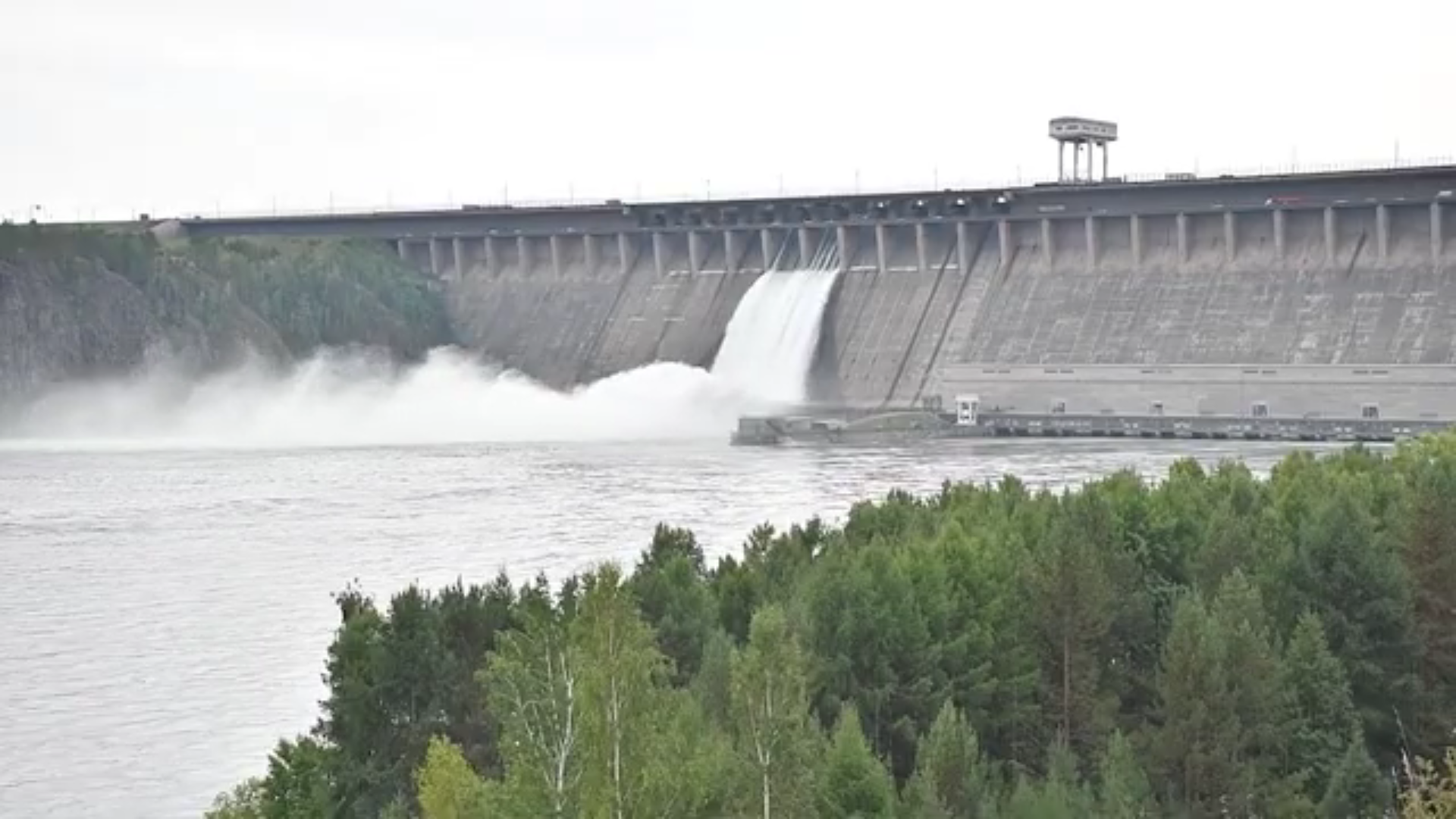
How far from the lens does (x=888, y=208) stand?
253 ft

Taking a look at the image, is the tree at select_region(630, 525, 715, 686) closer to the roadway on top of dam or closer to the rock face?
the roadway on top of dam

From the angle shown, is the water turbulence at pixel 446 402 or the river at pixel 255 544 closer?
the river at pixel 255 544

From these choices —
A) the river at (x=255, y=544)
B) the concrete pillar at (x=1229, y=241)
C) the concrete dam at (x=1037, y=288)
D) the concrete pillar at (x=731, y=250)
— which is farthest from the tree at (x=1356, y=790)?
the concrete pillar at (x=731, y=250)

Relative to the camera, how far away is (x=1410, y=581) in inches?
842

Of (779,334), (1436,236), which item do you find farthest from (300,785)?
(779,334)

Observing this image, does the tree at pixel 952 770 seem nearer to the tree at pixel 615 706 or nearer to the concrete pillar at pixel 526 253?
the tree at pixel 615 706

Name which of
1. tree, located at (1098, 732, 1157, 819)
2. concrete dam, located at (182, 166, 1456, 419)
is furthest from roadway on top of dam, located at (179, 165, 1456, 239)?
tree, located at (1098, 732, 1157, 819)

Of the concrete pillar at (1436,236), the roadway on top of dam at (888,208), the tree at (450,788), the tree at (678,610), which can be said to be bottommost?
the tree at (450,788)

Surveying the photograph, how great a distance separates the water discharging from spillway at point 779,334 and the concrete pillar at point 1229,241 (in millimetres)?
14553

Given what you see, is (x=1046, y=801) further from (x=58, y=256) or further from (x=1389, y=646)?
(x=58, y=256)

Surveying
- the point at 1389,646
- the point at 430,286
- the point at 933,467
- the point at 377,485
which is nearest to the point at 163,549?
the point at 377,485

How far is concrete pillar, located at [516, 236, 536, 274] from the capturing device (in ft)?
283

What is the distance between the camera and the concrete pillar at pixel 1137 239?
69.9m

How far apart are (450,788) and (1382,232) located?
57.2m
